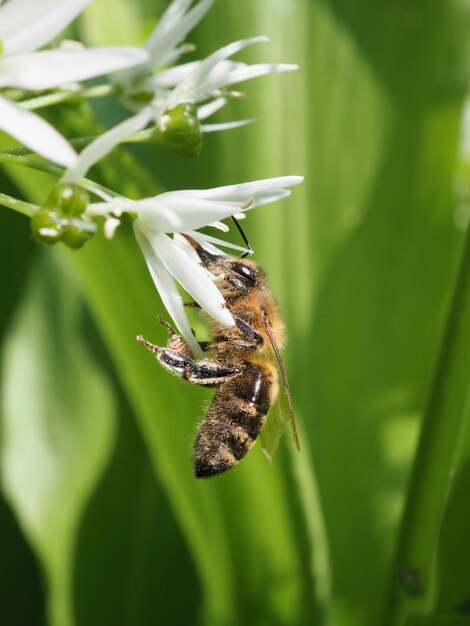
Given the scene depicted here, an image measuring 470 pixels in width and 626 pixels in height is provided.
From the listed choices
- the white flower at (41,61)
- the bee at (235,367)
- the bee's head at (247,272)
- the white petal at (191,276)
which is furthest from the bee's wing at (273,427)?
the white flower at (41,61)

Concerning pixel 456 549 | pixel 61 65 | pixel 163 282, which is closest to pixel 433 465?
pixel 456 549

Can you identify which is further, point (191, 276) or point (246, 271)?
point (246, 271)

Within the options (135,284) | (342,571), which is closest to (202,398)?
(135,284)

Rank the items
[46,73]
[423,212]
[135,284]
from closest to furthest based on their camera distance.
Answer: [46,73] < [135,284] < [423,212]

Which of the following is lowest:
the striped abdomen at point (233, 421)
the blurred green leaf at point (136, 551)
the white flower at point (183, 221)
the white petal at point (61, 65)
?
the blurred green leaf at point (136, 551)

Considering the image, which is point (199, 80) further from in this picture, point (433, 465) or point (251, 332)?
point (433, 465)

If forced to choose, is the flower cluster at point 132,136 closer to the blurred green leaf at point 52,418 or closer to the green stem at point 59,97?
the green stem at point 59,97

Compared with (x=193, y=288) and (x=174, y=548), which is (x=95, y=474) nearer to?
(x=174, y=548)
